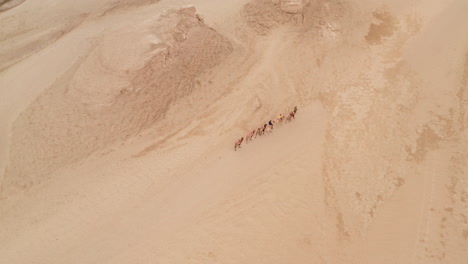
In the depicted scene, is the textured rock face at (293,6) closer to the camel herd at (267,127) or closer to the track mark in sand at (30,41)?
the camel herd at (267,127)

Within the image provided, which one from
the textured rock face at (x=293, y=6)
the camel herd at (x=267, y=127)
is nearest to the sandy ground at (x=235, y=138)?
the textured rock face at (x=293, y=6)

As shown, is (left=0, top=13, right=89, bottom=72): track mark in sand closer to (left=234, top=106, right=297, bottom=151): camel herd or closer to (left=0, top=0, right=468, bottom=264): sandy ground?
(left=0, top=0, right=468, bottom=264): sandy ground

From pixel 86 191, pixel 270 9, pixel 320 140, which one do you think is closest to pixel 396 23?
pixel 270 9

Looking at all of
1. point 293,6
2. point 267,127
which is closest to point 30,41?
point 267,127

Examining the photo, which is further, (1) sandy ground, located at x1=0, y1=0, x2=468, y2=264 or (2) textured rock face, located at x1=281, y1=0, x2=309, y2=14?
(2) textured rock face, located at x1=281, y1=0, x2=309, y2=14

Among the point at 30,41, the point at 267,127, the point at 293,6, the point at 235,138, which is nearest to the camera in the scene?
the point at 235,138

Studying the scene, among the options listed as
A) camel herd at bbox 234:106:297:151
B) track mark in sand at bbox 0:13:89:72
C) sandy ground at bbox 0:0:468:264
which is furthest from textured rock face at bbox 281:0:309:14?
track mark in sand at bbox 0:13:89:72

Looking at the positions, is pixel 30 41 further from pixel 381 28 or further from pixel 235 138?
pixel 381 28

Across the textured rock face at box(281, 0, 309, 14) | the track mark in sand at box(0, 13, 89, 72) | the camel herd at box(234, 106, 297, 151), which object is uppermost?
the track mark in sand at box(0, 13, 89, 72)

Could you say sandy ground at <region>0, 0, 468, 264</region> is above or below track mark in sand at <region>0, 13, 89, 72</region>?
below

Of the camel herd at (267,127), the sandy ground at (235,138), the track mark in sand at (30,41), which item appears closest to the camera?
the sandy ground at (235,138)
